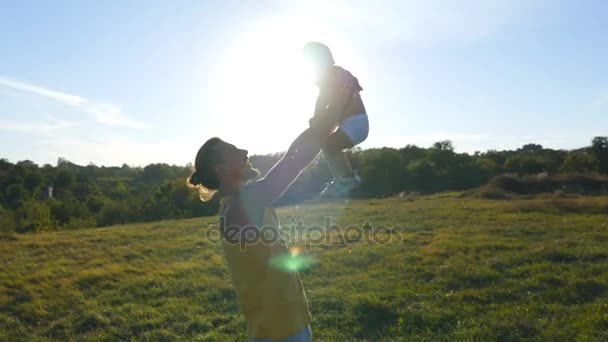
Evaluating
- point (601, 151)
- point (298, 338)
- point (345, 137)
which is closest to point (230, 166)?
point (345, 137)

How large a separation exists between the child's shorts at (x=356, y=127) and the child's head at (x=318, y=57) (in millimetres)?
312

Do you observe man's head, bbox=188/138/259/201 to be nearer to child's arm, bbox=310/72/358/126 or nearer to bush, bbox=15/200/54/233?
child's arm, bbox=310/72/358/126

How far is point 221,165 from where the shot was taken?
98.1 inches

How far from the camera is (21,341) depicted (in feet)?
24.6

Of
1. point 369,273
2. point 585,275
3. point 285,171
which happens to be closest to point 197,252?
point 369,273

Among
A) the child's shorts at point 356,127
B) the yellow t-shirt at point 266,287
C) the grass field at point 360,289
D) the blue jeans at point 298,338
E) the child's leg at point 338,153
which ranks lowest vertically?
the grass field at point 360,289

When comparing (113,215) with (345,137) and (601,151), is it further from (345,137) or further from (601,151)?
(601,151)

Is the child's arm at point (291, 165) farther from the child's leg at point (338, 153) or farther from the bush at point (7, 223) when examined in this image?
the bush at point (7, 223)

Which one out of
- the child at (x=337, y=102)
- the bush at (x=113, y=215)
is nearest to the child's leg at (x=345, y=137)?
the child at (x=337, y=102)

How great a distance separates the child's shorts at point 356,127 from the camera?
2532 mm

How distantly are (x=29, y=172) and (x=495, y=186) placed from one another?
163 ft

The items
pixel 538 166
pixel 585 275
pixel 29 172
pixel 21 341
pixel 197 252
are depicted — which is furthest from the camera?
pixel 29 172

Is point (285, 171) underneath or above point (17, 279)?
above

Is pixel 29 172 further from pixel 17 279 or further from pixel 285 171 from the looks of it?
pixel 285 171
